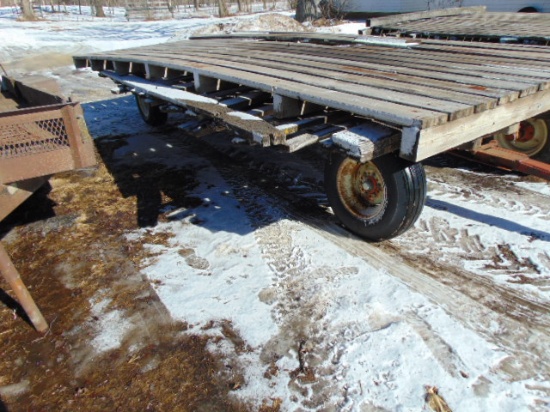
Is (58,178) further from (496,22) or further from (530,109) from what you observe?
(496,22)

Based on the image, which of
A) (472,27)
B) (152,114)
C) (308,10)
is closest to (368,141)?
(472,27)

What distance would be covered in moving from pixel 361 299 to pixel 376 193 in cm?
104

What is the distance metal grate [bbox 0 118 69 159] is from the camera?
288 cm

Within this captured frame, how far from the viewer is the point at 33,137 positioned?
296 cm

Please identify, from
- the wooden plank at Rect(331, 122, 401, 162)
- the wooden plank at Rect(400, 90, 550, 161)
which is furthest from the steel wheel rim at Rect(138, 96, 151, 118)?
the wooden plank at Rect(400, 90, 550, 161)

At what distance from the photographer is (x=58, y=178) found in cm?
581

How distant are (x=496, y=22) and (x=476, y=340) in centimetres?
683

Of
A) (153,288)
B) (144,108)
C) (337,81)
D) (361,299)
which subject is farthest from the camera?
(144,108)

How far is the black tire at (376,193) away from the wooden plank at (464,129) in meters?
0.48

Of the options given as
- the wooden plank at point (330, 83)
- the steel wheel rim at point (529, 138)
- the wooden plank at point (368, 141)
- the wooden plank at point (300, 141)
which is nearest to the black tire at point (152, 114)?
the wooden plank at point (330, 83)

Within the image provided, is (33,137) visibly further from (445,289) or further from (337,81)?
(445,289)

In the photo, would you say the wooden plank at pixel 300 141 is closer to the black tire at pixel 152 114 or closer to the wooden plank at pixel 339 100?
the wooden plank at pixel 339 100

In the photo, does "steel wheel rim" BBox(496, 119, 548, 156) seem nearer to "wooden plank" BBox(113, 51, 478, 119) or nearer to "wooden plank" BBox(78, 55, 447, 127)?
"wooden plank" BBox(113, 51, 478, 119)

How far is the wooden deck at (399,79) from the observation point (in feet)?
9.05
